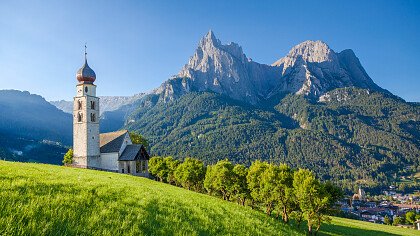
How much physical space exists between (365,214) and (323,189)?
567 feet

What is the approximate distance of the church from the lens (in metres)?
73.8

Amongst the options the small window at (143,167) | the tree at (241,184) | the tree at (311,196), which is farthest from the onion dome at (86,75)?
the tree at (311,196)

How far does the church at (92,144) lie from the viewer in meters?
73.8

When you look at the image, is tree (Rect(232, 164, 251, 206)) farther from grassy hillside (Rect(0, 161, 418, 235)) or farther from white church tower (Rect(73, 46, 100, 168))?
grassy hillside (Rect(0, 161, 418, 235))

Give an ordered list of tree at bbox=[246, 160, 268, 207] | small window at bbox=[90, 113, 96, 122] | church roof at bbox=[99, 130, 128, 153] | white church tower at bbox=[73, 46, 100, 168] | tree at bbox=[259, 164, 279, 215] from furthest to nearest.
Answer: church roof at bbox=[99, 130, 128, 153]
small window at bbox=[90, 113, 96, 122]
white church tower at bbox=[73, 46, 100, 168]
tree at bbox=[246, 160, 268, 207]
tree at bbox=[259, 164, 279, 215]

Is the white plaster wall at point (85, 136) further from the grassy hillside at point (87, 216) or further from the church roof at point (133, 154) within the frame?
the grassy hillside at point (87, 216)

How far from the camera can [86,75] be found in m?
76.2

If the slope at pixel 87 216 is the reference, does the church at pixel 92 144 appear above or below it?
above

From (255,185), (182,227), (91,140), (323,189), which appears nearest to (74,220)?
(182,227)

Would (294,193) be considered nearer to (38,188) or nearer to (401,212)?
(38,188)

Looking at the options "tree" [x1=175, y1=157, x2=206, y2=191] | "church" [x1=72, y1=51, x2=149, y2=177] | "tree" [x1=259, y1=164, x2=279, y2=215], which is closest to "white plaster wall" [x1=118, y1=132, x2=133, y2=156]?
"church" [x1=72, y1=51, x2=149, y2=177]

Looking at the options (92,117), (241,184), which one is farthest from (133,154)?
(241,184)

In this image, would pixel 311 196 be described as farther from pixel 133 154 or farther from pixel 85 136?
pixel 85 136

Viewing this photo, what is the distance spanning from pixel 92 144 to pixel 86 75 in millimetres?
17329
